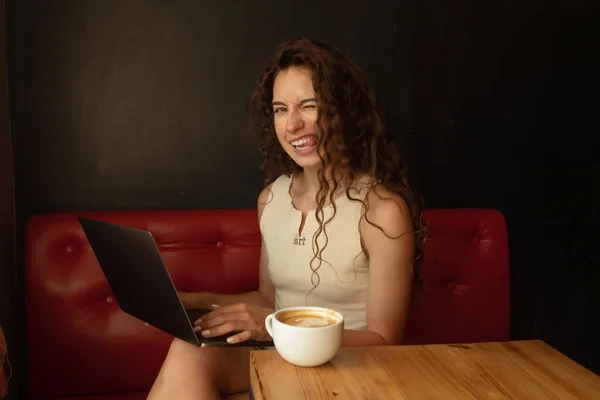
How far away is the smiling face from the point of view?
1.29 m

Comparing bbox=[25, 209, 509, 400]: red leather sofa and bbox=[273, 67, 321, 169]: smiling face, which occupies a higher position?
bbox=[273, 67, 321, 169]: smiling face

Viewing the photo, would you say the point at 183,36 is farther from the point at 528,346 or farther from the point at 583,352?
the point at 583,352

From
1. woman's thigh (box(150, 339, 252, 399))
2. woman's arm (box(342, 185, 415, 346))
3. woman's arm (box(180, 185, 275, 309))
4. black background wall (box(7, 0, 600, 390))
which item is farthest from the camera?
black background wall (box(7, 0, 600, 390))

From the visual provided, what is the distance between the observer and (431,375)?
2.59 ft

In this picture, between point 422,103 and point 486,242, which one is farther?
point 422,103

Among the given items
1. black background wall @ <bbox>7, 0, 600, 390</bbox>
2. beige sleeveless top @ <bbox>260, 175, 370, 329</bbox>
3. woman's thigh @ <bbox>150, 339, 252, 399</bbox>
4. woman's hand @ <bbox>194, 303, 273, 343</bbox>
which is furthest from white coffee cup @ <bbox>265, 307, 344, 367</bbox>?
black background wall @ <bbox>7, 0, 600, 390</bbox>

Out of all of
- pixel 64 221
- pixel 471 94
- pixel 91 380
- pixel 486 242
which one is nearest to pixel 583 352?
pixel 486 242

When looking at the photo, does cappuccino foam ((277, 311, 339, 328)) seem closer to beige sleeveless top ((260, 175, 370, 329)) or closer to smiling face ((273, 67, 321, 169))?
beige sleeveless top ((260, 175, 370, 329))

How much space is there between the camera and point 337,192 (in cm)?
133

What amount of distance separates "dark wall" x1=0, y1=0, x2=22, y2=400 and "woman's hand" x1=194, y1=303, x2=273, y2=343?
770 mm

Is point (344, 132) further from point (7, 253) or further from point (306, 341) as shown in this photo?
point (7, 253)

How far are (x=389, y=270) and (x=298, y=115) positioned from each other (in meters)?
0.40

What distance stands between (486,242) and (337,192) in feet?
1.81

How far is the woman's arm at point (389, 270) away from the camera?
115 cm
